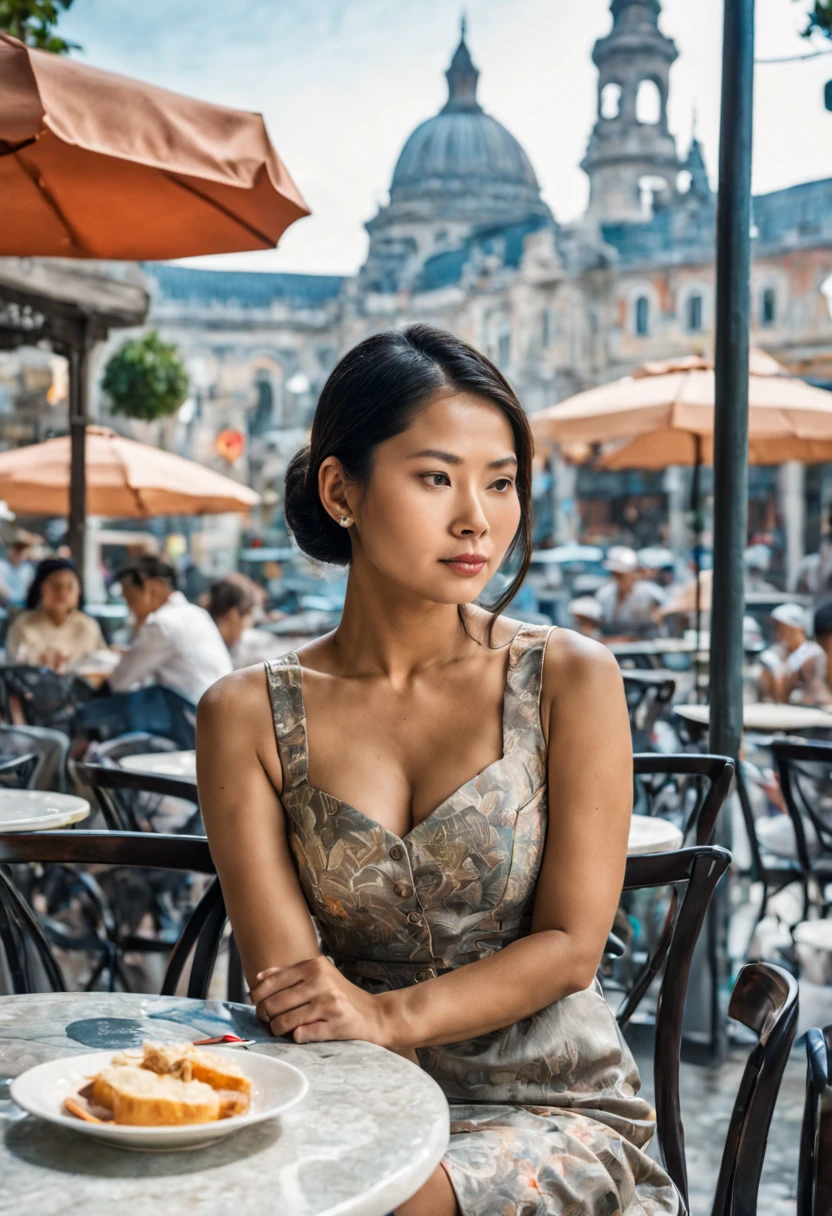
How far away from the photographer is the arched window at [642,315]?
157 ft

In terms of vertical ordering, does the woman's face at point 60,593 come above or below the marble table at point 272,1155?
above

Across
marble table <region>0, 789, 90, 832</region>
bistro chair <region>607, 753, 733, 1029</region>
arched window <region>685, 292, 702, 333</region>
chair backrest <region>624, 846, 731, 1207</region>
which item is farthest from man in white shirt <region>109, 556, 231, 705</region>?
arched window <region>685, 292, 702, 333</region>

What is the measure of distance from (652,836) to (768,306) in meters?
41.4

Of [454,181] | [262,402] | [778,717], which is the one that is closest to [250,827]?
[778,717]

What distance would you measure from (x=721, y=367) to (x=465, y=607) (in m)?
1.88

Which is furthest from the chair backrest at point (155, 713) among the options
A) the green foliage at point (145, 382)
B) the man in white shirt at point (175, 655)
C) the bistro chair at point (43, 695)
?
the green foliage at point (145, 382)

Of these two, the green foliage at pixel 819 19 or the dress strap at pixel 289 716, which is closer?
the dress strap at pixel 289 716

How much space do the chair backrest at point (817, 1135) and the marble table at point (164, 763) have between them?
110 inches

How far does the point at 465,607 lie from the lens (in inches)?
74.1

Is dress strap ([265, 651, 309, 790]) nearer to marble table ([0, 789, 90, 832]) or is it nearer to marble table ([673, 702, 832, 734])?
marble table ([0, 789, 90, 832])

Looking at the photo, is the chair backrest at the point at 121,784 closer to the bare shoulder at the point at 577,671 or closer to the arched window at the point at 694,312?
the bare shoulder at the point at 577,671

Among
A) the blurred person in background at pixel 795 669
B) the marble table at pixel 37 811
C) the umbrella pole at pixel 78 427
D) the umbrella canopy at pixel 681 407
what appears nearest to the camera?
the marble table at pixel 37 811

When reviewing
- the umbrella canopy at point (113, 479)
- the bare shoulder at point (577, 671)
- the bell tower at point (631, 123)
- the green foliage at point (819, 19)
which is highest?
the bell tower at point (631, 123)

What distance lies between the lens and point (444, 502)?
5.45ft
